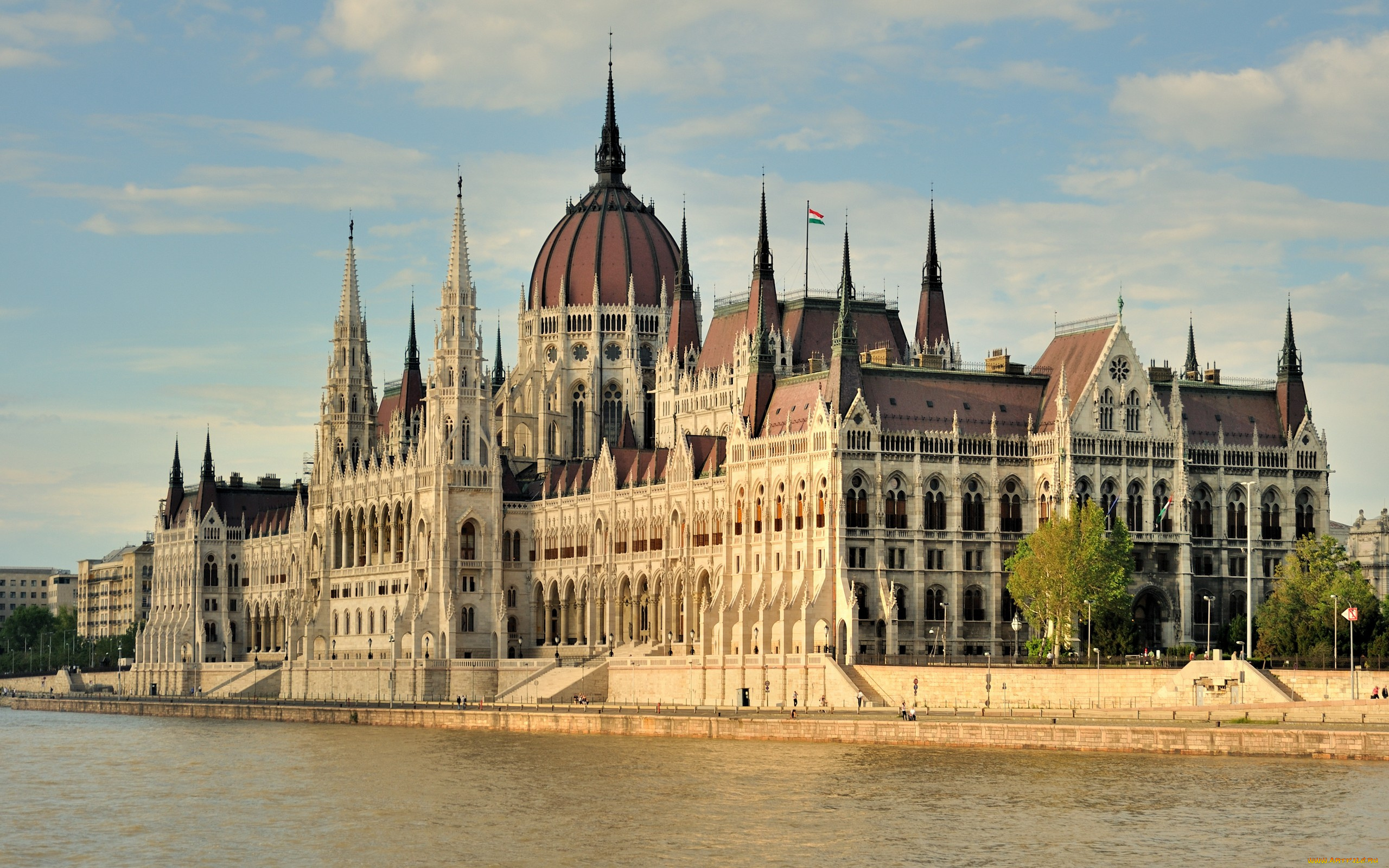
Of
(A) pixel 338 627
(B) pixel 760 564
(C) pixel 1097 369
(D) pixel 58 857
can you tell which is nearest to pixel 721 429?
(B) pixel 760 564

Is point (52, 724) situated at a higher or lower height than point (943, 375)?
lower

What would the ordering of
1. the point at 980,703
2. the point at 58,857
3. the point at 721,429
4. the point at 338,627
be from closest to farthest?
the point at 58,857
the point at 980,703
the point at 721,429
the point at 338,627

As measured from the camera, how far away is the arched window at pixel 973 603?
14350 centimetres

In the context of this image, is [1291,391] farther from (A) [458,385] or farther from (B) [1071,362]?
(A) [458,385]

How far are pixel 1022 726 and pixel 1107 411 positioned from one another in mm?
43016

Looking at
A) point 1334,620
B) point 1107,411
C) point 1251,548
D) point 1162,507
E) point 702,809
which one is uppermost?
point 1107,411

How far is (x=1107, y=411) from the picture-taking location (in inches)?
5733

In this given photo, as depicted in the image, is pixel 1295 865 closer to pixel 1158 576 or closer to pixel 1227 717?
pixel 1227 717

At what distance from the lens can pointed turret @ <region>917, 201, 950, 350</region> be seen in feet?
552

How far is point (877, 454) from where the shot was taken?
141 metres

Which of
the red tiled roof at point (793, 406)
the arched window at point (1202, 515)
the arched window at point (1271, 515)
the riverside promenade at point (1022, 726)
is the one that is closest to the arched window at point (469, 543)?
the riverside promenade at point (1022, 726)

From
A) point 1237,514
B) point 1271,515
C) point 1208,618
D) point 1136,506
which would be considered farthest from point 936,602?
point 1271,515

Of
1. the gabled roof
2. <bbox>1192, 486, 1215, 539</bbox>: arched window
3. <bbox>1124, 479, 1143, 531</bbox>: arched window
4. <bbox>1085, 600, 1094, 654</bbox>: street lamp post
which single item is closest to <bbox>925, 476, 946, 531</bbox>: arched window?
the gabled roof

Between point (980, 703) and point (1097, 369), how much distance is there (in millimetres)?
30522
